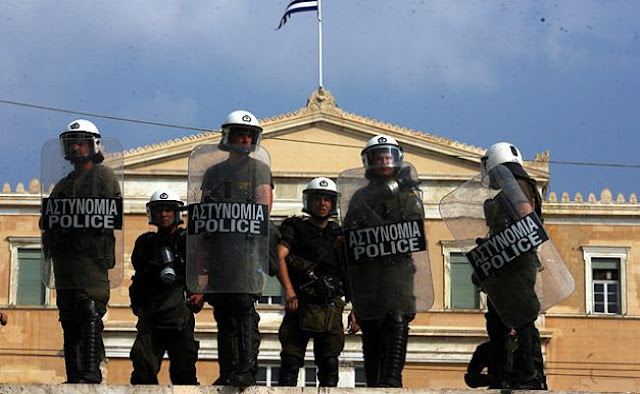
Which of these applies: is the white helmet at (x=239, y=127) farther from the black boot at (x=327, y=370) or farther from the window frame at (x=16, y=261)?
the window frame at (x=16, y=261)

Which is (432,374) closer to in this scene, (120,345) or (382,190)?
(120,345)

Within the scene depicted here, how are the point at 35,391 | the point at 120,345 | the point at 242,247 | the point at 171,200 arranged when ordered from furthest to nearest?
the point at 120,345 → the point at 171,200 → the point at 242,247 → the point at 35,391

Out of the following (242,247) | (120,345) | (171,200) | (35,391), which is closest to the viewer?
(35,391)

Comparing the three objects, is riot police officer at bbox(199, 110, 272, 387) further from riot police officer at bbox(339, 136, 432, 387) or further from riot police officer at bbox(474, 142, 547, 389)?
riot police officer at bbox(474, 142, 547, 389)

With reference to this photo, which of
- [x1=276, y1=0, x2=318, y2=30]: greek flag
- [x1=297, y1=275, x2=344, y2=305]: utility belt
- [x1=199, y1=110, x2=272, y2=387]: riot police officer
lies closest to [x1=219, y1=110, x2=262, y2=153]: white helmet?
[x1=199, y1=110, x2=272, y2=387]: riot police officer

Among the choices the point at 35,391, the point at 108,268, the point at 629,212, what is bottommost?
the point at 35,391

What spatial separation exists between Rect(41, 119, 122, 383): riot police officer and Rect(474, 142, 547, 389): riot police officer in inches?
126

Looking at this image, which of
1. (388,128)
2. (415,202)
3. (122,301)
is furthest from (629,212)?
(415,202)

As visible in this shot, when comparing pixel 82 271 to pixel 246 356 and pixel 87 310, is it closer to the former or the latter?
pixel 87 310

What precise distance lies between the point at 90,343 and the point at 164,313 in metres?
0.97

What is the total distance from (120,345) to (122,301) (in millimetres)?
1481

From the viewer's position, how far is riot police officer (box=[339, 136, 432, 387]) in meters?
15.4

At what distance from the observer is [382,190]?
15.6 m

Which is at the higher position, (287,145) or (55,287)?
(287,145)
